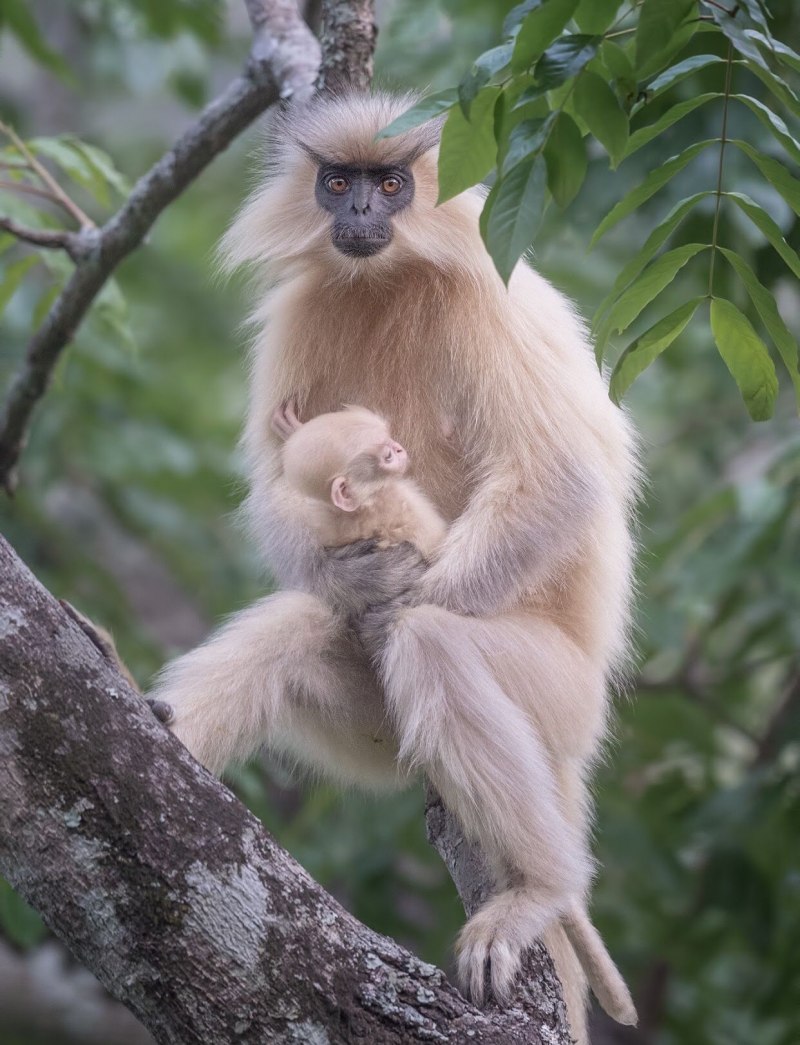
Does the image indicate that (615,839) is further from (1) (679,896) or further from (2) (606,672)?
(2) (606,672)

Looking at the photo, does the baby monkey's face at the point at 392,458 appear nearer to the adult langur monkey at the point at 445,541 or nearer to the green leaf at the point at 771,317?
the adult langur monkey at the point at 445,541

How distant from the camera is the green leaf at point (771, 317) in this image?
6.84 ft

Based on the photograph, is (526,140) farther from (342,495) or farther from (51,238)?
(51,238)

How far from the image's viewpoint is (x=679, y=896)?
4.70m

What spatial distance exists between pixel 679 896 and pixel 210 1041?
10.1 ft

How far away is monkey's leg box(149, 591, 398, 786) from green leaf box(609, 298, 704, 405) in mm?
1202

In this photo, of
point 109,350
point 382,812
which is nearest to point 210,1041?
point 382,812

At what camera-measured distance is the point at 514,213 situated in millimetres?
1855

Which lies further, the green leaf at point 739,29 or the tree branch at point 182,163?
the tree branch at point 182,163

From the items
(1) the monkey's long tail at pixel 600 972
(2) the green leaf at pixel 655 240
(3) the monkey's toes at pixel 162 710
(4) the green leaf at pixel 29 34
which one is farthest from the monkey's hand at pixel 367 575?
(4) the green leaf at pixel 29 34

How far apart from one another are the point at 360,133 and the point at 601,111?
5.10ft

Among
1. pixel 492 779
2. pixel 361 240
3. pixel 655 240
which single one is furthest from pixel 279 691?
pixel 655 240

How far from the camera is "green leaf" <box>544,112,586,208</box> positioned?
1.89 metres

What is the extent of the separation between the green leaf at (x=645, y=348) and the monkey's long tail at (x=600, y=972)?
1.28 meters
